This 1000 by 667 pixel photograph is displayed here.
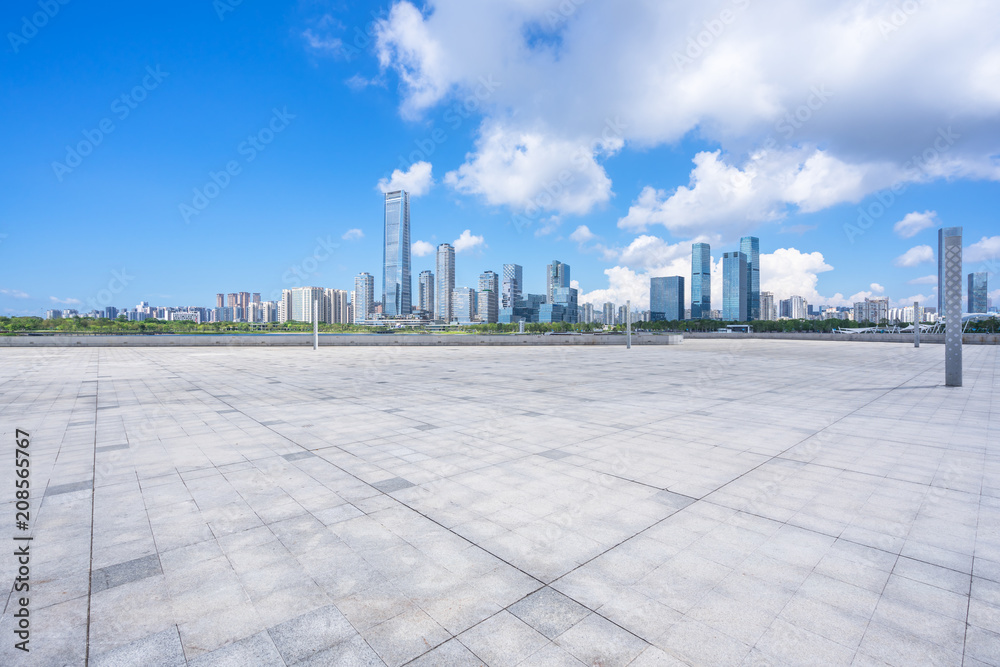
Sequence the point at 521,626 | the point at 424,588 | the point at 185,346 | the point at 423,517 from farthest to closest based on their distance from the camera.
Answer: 1. the point at 185,346
2. the point at 423,517
3. the point at 424,588
4. the point at 521,626

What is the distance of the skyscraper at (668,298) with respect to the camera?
185 meters

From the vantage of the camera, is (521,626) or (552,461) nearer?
(521,626)

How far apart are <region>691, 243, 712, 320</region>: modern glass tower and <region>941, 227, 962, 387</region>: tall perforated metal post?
7505 inches

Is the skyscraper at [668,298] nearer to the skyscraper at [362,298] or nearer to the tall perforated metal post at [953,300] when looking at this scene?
the skyscraper at [362,298]

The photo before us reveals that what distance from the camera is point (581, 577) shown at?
365cm

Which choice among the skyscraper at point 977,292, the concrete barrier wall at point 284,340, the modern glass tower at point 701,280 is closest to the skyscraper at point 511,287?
the modern glass tower at point 701,280

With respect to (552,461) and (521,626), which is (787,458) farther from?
(521,626)

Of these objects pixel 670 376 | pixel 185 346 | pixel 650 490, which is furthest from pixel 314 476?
pixel 185 346

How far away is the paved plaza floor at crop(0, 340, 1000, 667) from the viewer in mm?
2932

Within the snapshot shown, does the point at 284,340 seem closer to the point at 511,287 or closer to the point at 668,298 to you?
the point at 511,287

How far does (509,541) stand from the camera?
426 centimetres

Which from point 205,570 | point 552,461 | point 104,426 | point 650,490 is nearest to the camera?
point 205,570

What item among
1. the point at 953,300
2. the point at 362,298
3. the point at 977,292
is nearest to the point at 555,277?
the point at 362,298

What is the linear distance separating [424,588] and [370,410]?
7763mm
